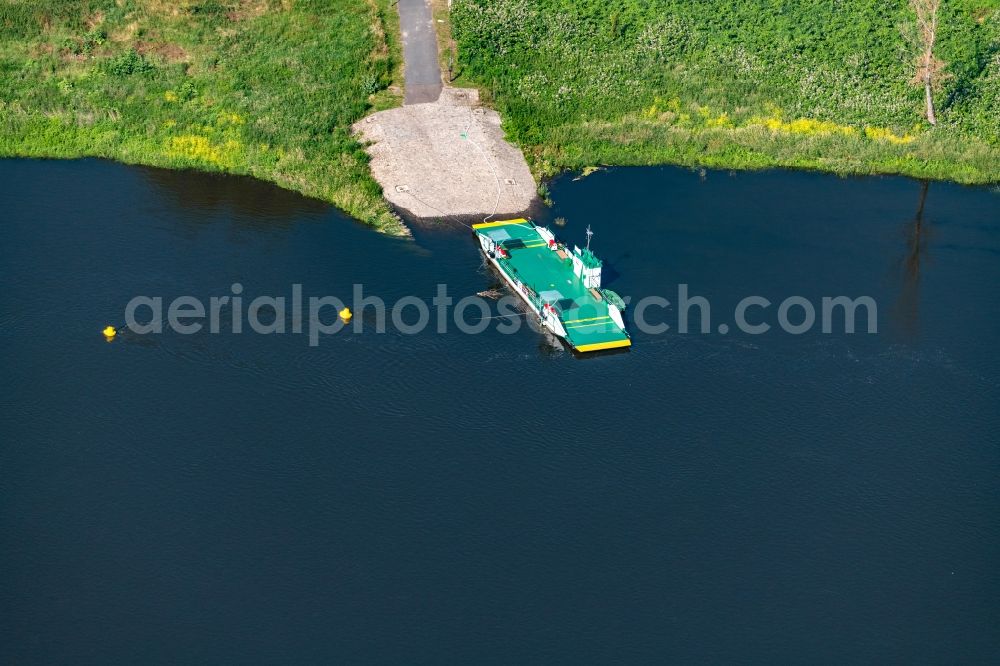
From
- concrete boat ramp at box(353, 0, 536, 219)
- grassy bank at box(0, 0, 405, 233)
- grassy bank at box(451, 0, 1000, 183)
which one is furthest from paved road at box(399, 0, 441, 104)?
grassy bank at box(451, 0, 1000, 183)

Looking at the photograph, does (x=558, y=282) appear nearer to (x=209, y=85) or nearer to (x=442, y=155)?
(x=442, y=155)

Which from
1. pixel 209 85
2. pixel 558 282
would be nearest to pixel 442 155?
pixel 558 282

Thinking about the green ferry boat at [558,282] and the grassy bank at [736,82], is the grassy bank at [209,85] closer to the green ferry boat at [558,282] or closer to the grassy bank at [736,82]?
the green ferry boat at [558,282]

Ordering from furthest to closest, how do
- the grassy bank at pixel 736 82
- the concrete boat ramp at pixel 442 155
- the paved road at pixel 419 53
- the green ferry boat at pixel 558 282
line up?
the paved road at pixel 419 53 → the grassy bank at pixel 736 82 → the concrete boat ramp at pixel 442 155 → the green ferry boat at pixel 558 282

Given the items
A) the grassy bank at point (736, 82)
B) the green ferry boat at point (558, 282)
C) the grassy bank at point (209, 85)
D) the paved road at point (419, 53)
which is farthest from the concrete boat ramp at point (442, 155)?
the green ferry boat at point (558, 282)

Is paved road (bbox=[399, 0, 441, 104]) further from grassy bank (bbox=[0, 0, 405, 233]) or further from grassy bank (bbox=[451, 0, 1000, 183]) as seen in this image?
grassy bank (bbox=[451, 0, 1000, 183])

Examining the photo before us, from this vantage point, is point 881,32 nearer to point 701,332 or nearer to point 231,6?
point 701,332
